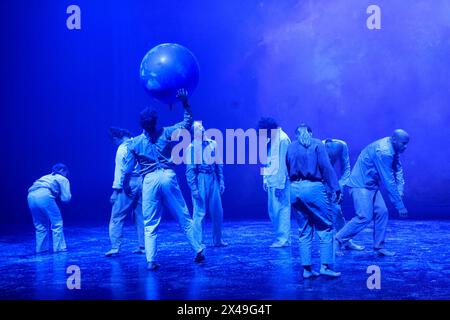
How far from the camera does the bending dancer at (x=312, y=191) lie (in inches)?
183

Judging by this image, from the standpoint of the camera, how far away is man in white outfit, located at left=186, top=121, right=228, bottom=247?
6.33 meters

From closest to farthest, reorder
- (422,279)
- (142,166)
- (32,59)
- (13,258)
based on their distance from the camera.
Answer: (422,279)
(142,166)
(13,258)
(32,59)

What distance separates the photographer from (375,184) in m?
5.74

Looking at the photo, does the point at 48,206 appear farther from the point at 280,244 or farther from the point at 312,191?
the point at 312,191

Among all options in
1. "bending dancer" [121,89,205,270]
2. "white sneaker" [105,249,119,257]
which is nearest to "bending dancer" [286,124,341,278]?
"bending dancer" [121,89,205,270]

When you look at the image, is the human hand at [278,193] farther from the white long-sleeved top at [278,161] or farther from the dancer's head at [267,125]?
the dancer's head at [267,125]

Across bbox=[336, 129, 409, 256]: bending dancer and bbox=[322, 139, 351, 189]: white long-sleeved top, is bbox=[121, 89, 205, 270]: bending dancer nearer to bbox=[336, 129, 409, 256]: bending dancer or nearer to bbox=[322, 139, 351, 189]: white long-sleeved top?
bbox=[322, 139, 351, 189]: white long-sleeved top

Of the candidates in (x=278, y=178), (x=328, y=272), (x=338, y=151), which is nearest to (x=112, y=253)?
(x=278, y=178)

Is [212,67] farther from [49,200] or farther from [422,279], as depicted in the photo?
[422,279]

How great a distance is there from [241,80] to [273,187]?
4645 mm

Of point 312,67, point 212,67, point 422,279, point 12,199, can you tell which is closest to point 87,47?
point 212,67

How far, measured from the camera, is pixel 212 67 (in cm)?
1058
